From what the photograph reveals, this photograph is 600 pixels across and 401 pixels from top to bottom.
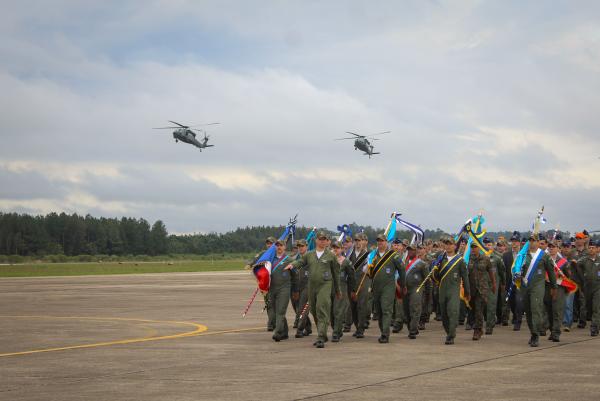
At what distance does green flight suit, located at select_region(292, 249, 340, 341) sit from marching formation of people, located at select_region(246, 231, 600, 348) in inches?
0.7

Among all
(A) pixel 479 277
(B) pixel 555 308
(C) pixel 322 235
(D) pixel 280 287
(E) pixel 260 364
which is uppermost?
(C) pixel 322 235

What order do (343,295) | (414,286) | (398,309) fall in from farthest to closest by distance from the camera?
(398,309) → (414,286) → (343,295)

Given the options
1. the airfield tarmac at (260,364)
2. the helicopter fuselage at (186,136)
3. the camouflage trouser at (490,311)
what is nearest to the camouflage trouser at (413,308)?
the airfield tarmac at (260,364)

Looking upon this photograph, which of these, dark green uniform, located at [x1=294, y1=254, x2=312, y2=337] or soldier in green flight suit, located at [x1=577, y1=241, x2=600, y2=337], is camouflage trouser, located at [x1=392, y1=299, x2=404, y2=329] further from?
soldier in green flight suit, located at [x1=577, y1=241, x2=600, y2=337]

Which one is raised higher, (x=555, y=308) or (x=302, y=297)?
(x=302, y=297)

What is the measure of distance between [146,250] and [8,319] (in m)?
171

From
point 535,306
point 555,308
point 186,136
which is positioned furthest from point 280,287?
point 186,136

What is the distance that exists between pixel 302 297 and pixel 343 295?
83cm

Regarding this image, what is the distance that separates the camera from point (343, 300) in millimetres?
17062

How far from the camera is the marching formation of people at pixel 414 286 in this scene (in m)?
16.1

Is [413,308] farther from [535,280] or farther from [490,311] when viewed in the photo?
[535,280]

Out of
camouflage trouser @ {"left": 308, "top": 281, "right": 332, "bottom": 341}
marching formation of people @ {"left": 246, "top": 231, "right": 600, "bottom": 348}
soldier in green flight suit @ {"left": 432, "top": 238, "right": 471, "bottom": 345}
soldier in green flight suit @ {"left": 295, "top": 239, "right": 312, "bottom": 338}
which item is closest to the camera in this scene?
camouflage trouser @ {"left": 308, "top": 281, "right": 332, "bottom": 341}

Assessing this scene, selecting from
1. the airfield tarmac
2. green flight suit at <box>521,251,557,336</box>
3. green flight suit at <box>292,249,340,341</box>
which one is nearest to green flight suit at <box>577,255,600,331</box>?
the airfield tarmac

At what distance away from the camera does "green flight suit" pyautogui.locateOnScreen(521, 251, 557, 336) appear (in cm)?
1577
